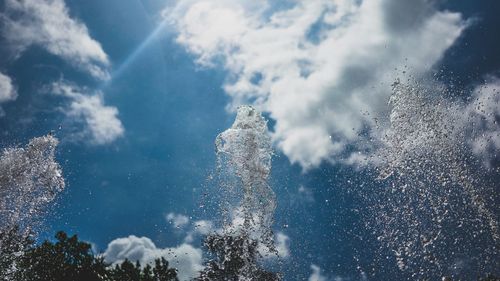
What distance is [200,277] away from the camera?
3378cm

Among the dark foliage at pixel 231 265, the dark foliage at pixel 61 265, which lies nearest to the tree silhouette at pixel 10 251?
the dark foliage at pixel 61 265

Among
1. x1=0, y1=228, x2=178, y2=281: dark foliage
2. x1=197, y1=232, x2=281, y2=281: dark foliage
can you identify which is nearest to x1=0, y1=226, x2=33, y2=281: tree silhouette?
x1=0, y1=228, x2=178, y2=281: dark foliage

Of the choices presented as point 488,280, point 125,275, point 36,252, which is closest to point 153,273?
point 125,275

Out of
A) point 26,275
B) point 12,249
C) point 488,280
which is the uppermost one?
point 488,280

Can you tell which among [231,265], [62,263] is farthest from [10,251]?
[231,265]

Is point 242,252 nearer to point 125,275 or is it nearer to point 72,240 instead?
point 125,275

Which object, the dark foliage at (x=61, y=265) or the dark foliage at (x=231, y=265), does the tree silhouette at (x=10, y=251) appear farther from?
the dark foliage at (x=231, y=265)

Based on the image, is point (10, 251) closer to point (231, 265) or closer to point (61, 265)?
point (61, 265)

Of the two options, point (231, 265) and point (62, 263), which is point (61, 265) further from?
point (231, 265)

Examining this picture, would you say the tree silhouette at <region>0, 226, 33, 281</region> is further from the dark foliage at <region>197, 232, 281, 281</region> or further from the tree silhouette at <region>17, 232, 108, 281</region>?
the dark foliage at <region>197, 232, 281, 281</region>

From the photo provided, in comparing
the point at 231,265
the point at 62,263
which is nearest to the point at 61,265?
the point at 62,263

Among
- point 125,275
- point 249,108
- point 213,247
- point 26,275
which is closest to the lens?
point 249,108

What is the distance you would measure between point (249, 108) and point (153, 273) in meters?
16.2

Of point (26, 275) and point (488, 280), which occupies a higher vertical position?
point (488, 280)
